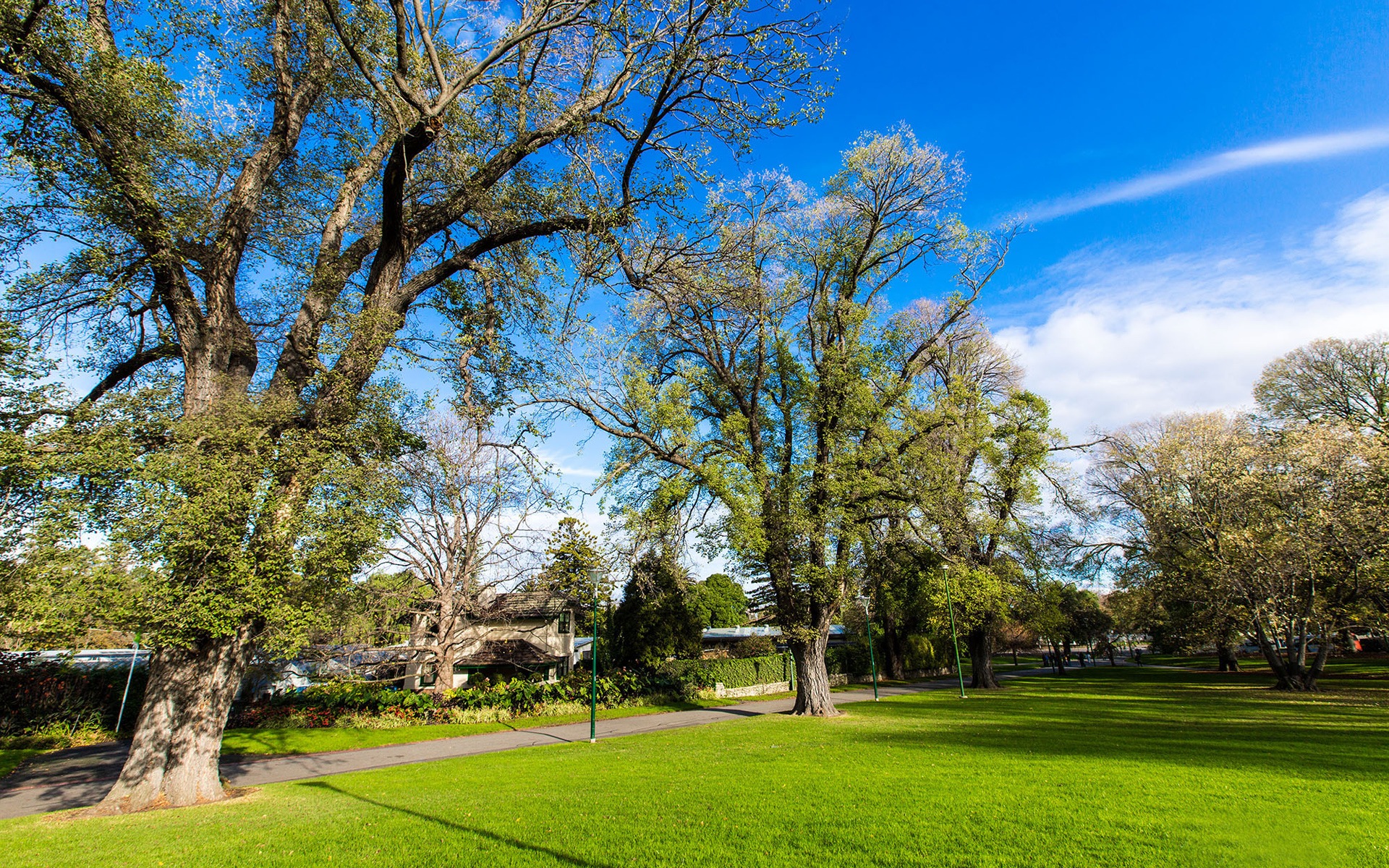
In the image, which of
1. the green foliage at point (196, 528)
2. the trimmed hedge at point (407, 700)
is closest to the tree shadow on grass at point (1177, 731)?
the green foliage at point (196, 528)

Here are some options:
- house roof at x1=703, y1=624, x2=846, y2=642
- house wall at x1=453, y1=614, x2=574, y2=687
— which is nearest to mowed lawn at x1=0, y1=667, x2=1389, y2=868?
house wall at x1=453, y1=614, x2=574, y2=687

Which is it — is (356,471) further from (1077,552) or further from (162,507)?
(1077,552)

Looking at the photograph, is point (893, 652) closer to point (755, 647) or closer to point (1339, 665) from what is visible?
point (755, 647)

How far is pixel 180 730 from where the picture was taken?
8430 mm

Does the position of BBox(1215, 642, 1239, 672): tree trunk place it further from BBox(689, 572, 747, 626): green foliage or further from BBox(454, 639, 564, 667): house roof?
BBox(454, 639, 564, 667): house roof

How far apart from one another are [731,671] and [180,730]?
23373 millimetres

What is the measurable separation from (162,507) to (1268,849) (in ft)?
36.9

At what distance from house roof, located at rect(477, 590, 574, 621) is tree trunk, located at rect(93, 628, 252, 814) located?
39.1ft

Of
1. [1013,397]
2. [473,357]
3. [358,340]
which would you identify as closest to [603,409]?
[473,357]

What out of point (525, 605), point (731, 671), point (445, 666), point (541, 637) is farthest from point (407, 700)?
point (731, 671)

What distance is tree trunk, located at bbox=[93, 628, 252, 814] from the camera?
26.9 ft

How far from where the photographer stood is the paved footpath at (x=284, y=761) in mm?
10094

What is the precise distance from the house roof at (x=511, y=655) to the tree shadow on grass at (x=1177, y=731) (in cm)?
1801

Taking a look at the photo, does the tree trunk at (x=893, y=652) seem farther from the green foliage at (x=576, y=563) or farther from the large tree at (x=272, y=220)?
the large tree at (x=272, y=220)
